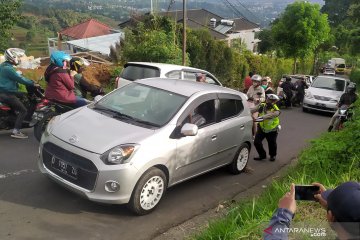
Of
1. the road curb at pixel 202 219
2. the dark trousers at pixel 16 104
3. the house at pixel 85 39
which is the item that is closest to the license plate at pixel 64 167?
the road curb at pixel 202 219

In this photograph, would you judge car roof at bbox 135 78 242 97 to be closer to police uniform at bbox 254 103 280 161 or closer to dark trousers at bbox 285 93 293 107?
police uniform at bbox 254 103 280 161

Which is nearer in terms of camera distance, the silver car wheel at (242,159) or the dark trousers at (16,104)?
the silver car wheel at (242,159)

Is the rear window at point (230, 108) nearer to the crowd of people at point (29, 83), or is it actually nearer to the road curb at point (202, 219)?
the road curb at point (202, 219)

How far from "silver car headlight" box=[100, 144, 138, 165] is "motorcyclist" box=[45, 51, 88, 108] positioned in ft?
9.94

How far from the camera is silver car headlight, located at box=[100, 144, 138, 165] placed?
499 cm

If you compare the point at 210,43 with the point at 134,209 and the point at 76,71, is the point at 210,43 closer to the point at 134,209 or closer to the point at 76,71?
the point at 76,71

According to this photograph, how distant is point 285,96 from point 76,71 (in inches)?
420

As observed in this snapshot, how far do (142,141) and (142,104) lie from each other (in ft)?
3.66

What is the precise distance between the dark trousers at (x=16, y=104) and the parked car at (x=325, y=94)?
12.5 metres

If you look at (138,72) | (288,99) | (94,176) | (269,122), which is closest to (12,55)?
(138,72)

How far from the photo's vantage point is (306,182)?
564cm

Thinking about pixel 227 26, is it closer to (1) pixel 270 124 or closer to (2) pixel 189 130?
(1) pixel 270 124

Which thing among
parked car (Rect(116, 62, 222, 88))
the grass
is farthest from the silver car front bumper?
parked car (Rect(116, 62, 222, 88))

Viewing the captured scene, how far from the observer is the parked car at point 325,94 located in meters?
16.5
